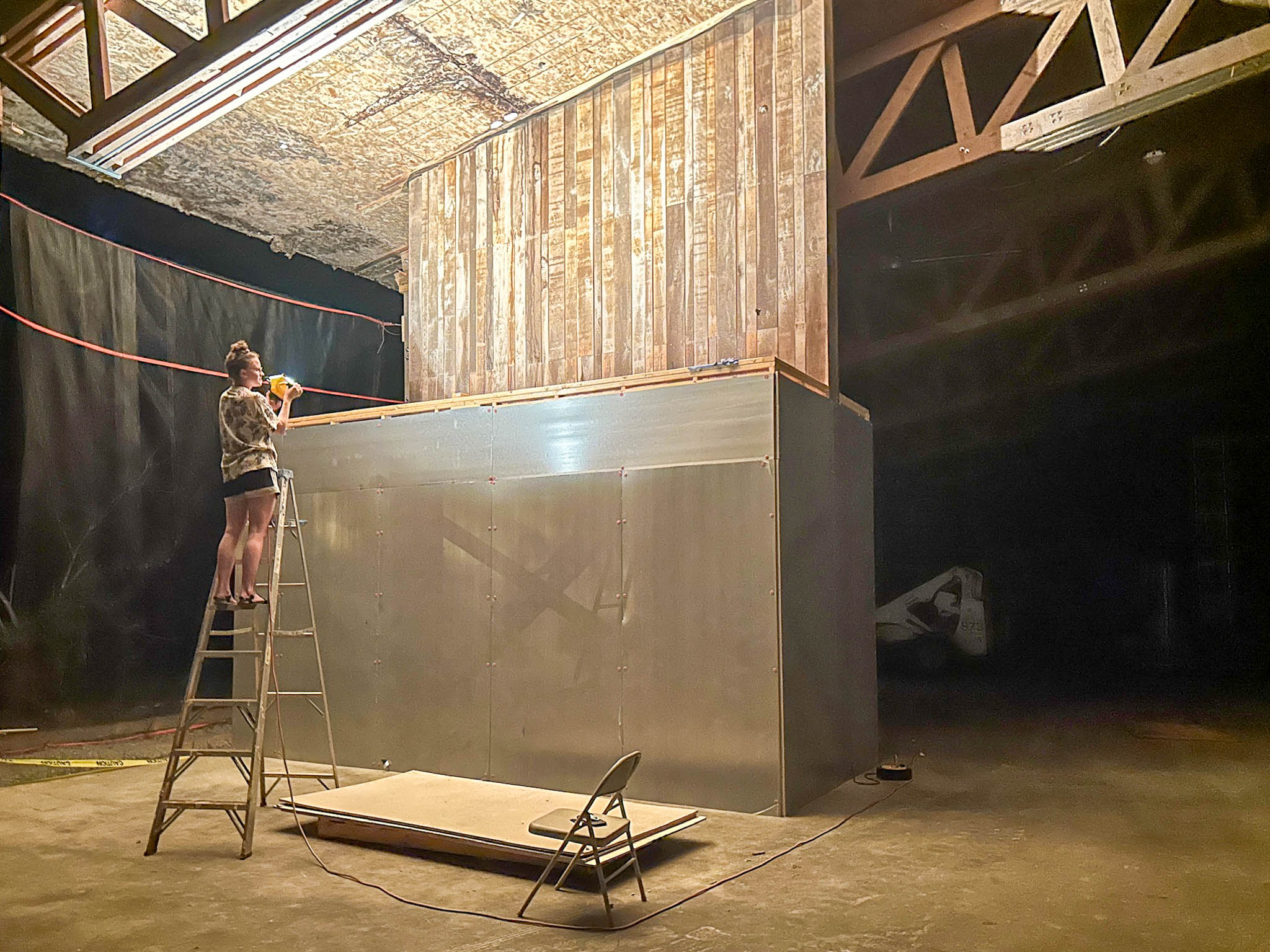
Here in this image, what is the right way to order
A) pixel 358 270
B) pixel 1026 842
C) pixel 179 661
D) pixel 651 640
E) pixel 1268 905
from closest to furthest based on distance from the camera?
pixel 1268 905 → pixel 1026 842 → pixel 651 640 → pixel 179 661 → pixel 358 270

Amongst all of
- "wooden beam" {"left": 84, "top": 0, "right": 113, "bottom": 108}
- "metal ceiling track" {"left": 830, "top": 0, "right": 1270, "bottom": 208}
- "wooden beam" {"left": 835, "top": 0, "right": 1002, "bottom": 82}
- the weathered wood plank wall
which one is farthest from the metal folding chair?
"wooden beam" {"left": 835, "top": 0, "right": 1002, "bottom": 82}

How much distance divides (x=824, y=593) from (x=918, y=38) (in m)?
3.97

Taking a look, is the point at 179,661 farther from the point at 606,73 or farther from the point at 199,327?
the point at 606,73

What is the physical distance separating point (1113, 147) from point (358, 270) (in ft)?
23.1

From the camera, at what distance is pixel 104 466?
6.81 meters

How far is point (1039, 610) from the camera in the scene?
13.0 m

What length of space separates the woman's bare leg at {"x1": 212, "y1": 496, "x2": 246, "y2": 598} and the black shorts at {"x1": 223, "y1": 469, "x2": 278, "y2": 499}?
0.22ft

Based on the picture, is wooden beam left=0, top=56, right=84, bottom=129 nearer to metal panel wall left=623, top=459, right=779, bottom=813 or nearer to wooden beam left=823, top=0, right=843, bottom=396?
metal panel wall left=623, top=459, right=779, bottom=813

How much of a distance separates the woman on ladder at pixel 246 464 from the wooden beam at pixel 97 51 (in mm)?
1453

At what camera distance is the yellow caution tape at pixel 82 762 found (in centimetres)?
628

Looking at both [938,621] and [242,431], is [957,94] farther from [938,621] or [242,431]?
[938,621]

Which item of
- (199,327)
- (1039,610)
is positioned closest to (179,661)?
(199,327)

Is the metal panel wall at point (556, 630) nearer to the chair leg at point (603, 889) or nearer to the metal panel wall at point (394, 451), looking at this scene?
the metal panel wall at point (394, 451)

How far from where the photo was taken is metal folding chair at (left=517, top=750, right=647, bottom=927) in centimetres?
361
